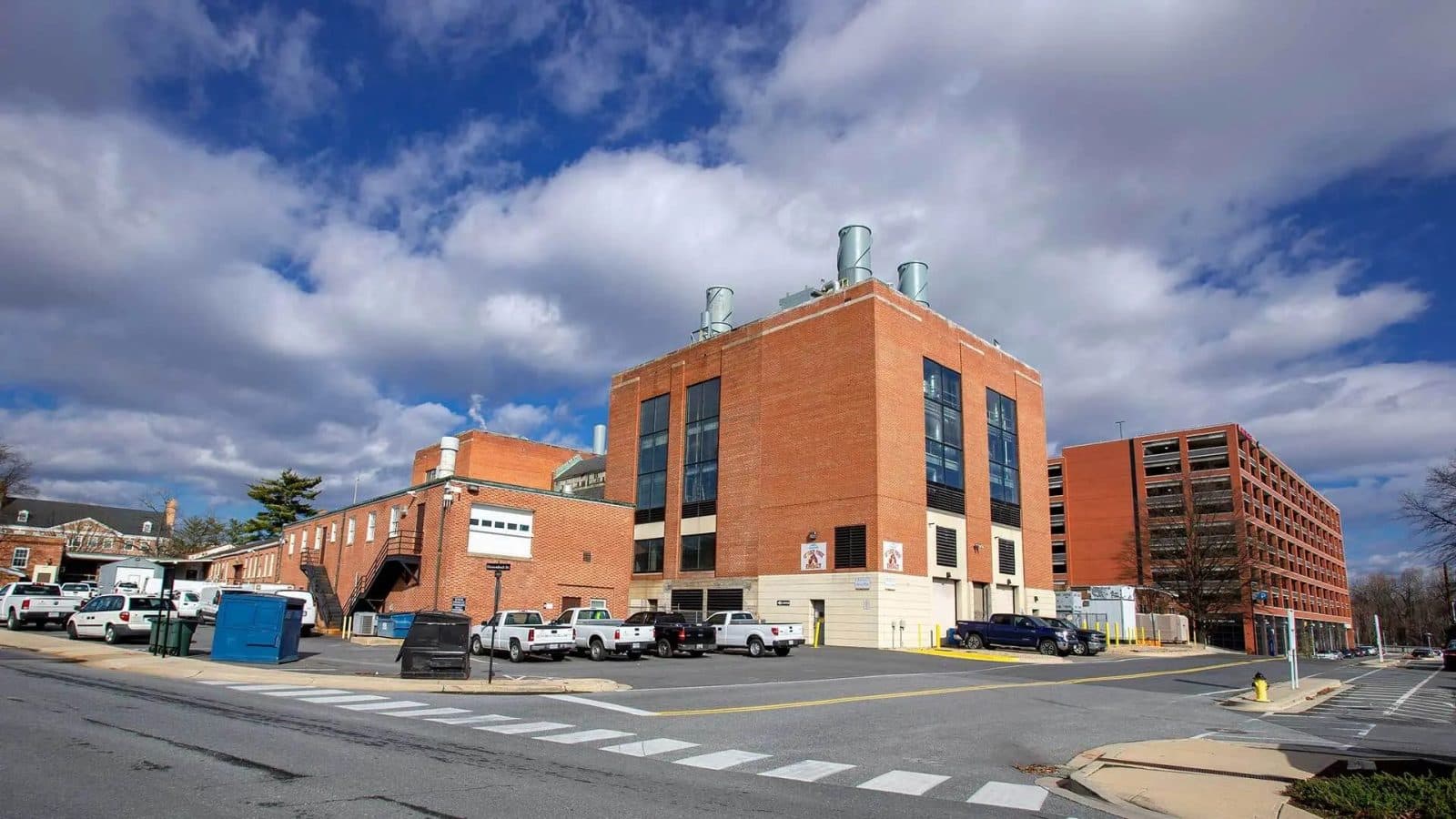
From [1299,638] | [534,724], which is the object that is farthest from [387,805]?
[1299,638]

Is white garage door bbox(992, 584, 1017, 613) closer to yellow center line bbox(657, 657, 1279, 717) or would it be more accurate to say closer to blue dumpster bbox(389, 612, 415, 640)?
yellow center line bbox(657, 657, 1279, 717)

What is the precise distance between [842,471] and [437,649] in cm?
2479

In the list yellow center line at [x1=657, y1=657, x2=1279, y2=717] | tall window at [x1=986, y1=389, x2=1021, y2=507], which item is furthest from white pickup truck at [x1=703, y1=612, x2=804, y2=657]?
tall window at [x1=986, y1=389, x2=1021, y2=507]

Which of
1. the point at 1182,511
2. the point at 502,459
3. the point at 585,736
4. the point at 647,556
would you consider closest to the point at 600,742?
the point at 585,736

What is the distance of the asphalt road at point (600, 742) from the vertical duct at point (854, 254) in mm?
28740

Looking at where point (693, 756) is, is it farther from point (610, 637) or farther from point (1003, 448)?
point (1003, 448)

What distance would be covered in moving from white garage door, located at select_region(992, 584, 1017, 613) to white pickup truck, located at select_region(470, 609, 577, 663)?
27322 mm

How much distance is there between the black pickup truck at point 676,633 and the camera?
30719mm

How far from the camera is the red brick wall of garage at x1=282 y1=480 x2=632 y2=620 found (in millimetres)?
37875

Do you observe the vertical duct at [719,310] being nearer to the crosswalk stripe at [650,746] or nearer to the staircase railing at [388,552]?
the staircase railing at [388,552]

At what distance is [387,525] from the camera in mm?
42500

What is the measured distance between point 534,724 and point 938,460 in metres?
34.1

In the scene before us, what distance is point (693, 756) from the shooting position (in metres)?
11.0

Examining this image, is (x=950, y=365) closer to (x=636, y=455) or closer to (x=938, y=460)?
(x=938, y=460)
